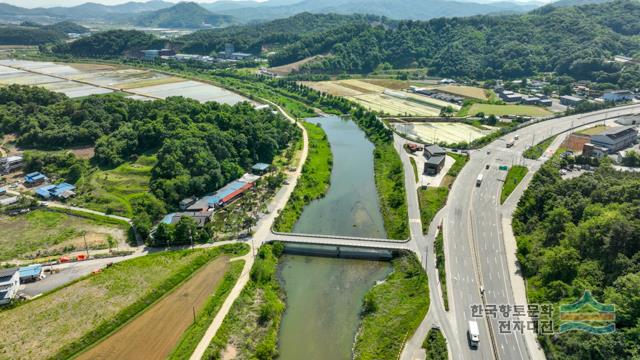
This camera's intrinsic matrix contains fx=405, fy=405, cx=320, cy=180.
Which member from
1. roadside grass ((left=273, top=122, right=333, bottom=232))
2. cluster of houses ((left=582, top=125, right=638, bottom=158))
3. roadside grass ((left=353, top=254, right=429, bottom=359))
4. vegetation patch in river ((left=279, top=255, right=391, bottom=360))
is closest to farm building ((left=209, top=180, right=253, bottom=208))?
roadside grass ((left=273, top=122, right=333, bottom=232))

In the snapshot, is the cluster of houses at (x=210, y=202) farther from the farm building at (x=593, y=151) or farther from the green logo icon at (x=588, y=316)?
the farm building at (x=593, y=151)

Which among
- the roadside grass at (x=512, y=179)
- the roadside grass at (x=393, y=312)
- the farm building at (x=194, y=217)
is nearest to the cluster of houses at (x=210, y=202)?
the farm building at (x=194, y=217)

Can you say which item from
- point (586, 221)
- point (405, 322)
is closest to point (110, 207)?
point (405, 322)

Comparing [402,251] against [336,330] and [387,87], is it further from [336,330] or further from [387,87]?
[387,87]

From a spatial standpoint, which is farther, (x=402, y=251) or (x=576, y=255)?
(x=402, y=251)

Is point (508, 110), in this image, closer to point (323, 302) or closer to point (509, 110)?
point (509, 110)
